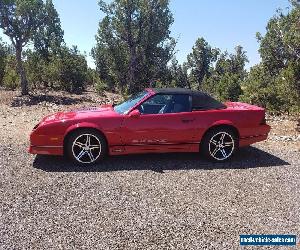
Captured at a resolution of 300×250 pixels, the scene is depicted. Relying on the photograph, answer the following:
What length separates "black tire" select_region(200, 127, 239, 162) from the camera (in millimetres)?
7320

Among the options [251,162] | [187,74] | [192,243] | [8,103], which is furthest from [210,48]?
[192,243]

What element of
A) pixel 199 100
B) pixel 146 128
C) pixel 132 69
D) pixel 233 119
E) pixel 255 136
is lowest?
pixel 255 136

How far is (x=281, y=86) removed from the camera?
1204 centimetres

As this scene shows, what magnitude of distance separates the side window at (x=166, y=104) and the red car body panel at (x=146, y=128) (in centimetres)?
11

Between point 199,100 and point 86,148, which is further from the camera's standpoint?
point 199,100

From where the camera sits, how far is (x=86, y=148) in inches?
271

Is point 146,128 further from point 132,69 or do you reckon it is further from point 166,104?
point 132,69

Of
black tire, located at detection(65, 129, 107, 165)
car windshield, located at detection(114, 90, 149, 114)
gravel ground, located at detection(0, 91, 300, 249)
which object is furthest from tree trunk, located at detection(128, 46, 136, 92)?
black tire, located at detection(65, 129, 107, 165)

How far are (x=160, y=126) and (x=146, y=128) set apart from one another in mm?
290

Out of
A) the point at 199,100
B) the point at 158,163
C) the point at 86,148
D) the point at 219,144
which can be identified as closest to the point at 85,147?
the point at 86,148

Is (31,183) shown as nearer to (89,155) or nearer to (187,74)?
(89,155)

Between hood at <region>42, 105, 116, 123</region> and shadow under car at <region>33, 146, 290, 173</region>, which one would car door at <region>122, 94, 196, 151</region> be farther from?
hood at <region>42, 105, 116, 123</region>

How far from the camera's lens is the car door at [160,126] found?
6.97 m

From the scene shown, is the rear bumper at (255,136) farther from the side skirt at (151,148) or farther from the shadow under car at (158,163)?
the side skirt at (151,148)
